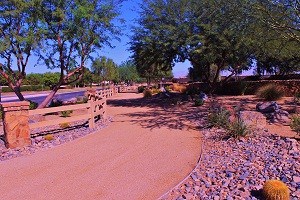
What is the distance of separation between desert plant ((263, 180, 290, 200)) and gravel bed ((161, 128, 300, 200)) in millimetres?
221

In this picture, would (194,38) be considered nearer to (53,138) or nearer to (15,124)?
(53,138)

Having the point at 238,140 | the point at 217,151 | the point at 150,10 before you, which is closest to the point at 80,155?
the point at 217,151

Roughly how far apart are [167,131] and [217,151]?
3072mm

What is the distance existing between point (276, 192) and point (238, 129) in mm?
3952

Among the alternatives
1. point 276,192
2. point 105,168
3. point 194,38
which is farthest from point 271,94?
point 276,192

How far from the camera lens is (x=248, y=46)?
60.6 ft

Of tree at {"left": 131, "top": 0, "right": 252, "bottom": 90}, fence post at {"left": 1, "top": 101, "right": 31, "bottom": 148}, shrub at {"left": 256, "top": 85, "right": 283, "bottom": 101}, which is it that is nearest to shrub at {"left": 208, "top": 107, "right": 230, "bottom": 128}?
fence post at {"left": 1, "top": 101, "right": 31, "bottom": 148}

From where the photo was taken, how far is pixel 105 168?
22.6 ft

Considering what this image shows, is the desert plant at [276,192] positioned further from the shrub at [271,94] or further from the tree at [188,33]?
the shrub at [271,94]

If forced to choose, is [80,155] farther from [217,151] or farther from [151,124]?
[151,124]

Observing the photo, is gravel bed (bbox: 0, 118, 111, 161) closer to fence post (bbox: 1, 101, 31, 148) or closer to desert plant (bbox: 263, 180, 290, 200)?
fence post (bbox: 1, 101, 31, 148)

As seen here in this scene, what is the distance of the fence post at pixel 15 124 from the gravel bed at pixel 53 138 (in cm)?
22

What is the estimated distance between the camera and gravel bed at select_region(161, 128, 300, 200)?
550 centimetres

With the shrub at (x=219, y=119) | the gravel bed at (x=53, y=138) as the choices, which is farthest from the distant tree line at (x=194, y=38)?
the gravel bed at (x=53, y=138)
